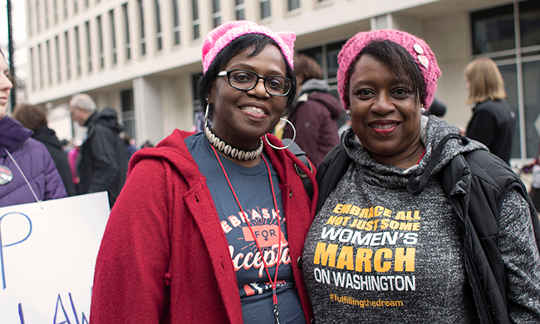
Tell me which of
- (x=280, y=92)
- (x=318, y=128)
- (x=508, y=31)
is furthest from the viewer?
(x=508, y=31)

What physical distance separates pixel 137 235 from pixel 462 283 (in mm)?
1146

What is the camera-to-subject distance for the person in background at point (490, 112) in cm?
437

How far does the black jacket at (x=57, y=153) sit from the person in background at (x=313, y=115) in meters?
2.01

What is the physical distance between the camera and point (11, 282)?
2.20 m

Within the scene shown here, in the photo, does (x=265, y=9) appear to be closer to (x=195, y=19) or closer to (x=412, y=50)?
(x=195, y=19)

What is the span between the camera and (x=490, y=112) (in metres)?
4.36

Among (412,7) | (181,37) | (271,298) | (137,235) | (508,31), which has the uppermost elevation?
(181,37)

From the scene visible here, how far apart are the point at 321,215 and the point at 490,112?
3039mm

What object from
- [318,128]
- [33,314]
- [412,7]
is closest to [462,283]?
[33,314]

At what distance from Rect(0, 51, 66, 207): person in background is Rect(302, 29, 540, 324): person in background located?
1603 mm

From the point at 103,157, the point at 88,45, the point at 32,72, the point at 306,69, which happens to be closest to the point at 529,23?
the point at 306,69

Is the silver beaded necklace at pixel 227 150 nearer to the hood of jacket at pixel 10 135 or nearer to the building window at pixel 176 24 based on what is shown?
the hood of jacket at pixel 10 135

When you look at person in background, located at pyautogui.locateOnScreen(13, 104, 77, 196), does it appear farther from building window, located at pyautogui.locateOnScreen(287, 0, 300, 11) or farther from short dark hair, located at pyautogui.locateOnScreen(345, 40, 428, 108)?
building window, located at pyautogui.locateOnScreen(287, 0, 300, 11)

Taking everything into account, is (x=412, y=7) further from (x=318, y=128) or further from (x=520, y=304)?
(x=520, y=304)
